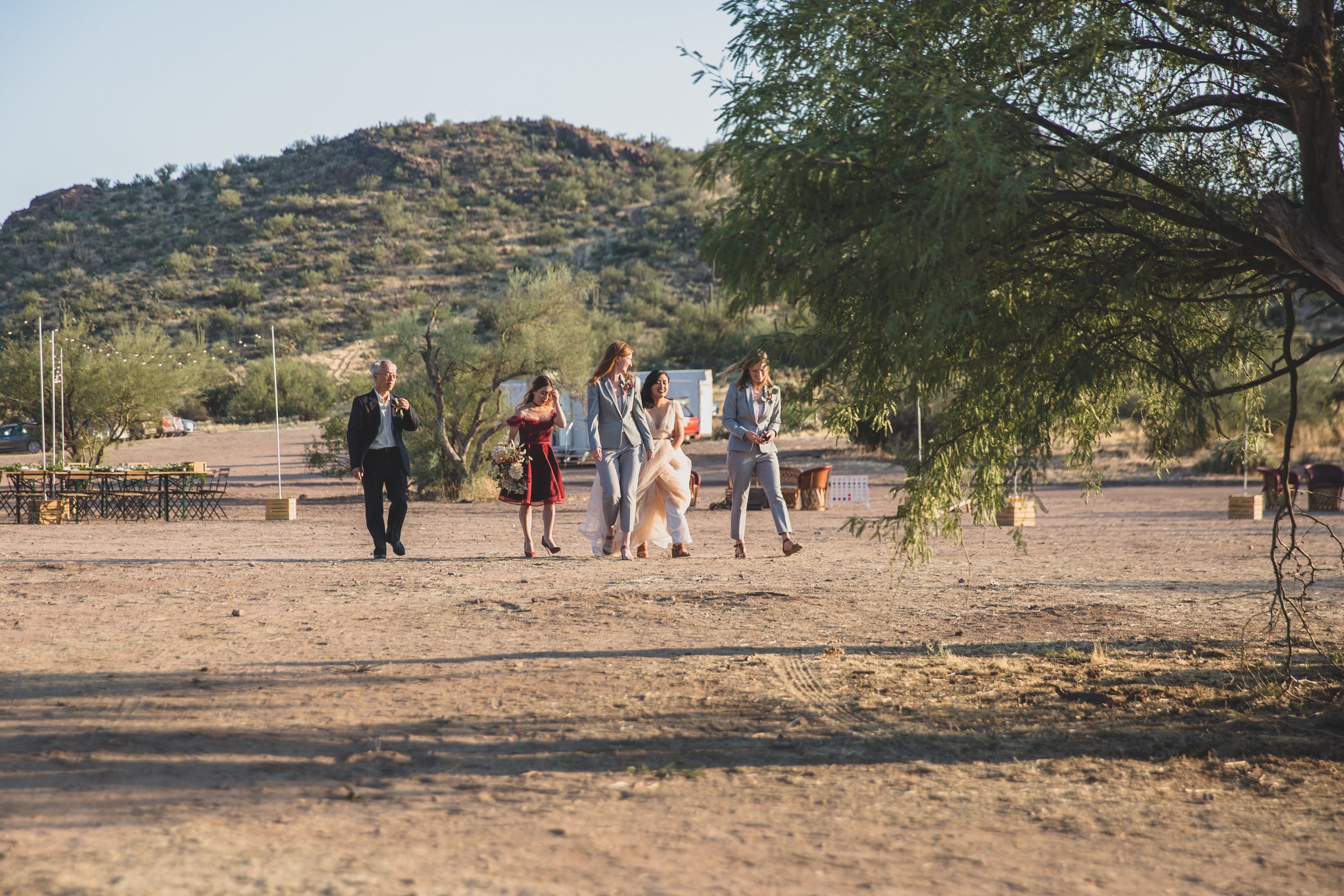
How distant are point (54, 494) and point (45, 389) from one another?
44.3 ft

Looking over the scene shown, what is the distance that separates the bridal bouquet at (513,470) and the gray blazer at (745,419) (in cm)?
208

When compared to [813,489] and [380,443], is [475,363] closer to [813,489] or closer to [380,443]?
[813,489]

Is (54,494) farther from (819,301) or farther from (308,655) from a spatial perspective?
(819,301)

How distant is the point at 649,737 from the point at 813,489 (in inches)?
608

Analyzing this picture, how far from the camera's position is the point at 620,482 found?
432 inches

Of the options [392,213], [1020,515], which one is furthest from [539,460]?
[392,213]

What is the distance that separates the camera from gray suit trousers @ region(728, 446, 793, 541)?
11047mm

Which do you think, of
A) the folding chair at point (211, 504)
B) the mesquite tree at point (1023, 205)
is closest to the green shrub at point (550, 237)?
the folding chair at point (211, 504)

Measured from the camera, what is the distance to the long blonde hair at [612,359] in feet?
34.9

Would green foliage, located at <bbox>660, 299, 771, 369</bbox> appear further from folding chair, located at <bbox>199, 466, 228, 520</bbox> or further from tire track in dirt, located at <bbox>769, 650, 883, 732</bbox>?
tire track in dirt, located at <bbox>769, 650, 883, 732</bbox>

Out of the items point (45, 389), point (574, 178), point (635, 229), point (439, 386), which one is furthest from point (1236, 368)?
point (574, 178)

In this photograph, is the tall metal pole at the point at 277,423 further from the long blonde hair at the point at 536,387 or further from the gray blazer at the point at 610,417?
the gray blazer at the point at 610,417

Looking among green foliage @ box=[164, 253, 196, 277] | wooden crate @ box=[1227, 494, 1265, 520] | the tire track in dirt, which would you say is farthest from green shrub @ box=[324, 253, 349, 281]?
the tire track in dirt

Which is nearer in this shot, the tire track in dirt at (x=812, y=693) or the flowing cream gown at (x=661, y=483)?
the tire track in dirt at (x=812, y=693)
